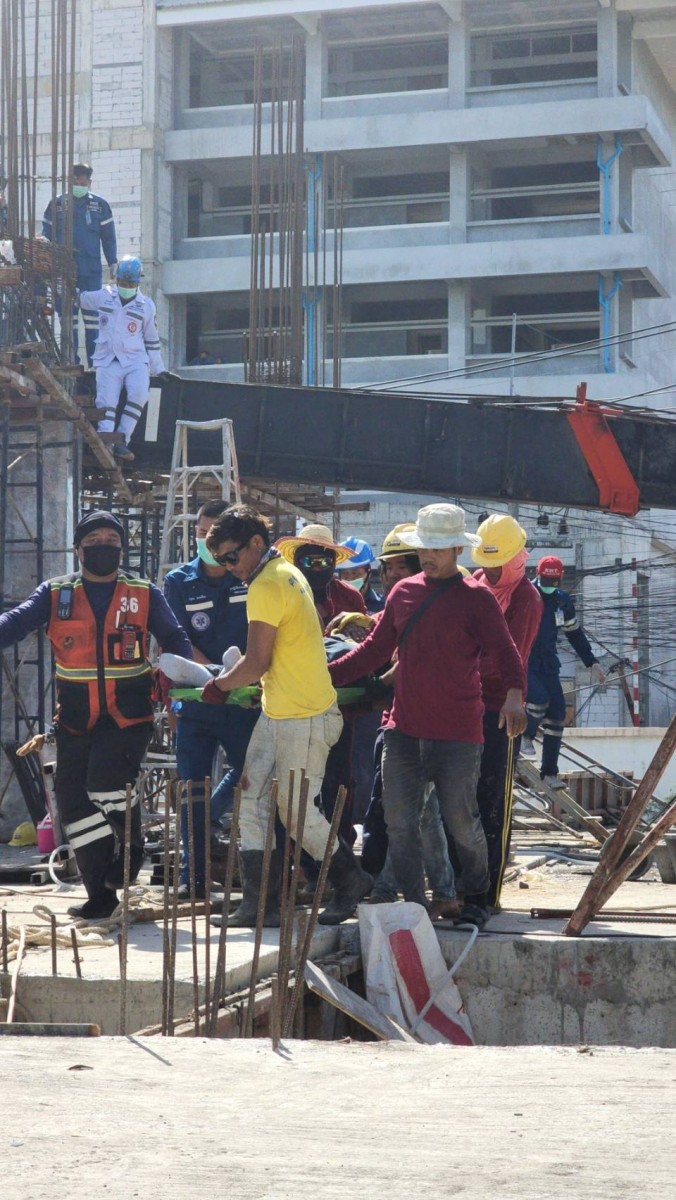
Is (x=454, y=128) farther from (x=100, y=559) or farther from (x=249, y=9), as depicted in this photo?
(x=100, y=559)

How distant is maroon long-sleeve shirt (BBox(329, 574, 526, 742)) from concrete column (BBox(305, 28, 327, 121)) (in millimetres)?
43661

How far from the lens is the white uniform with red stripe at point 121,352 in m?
14.5

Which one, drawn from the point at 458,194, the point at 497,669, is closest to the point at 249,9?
the point at 458,194

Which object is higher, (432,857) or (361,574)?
(361,574)

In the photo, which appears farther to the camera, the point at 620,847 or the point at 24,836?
the point at 24,836

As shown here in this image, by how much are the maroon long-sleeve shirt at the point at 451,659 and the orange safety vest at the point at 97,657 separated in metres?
1.22

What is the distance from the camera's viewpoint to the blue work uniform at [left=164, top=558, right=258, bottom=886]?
7988 mm

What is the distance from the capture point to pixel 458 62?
4762 centimetres

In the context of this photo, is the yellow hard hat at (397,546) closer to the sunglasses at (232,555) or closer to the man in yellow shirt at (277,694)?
the man in yellow shirt at (277,694)

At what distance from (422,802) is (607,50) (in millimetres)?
43521

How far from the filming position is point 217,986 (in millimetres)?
5180

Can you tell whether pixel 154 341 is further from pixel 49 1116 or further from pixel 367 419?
pixel 49 1116

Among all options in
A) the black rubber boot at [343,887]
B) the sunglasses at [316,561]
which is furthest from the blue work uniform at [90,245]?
the black rubber boot at [343,887]

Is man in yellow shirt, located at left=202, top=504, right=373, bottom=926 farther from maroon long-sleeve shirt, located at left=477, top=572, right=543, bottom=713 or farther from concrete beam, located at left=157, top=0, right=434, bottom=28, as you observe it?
concrete beam, located at left=157, top=0, right=434, bottom=28
